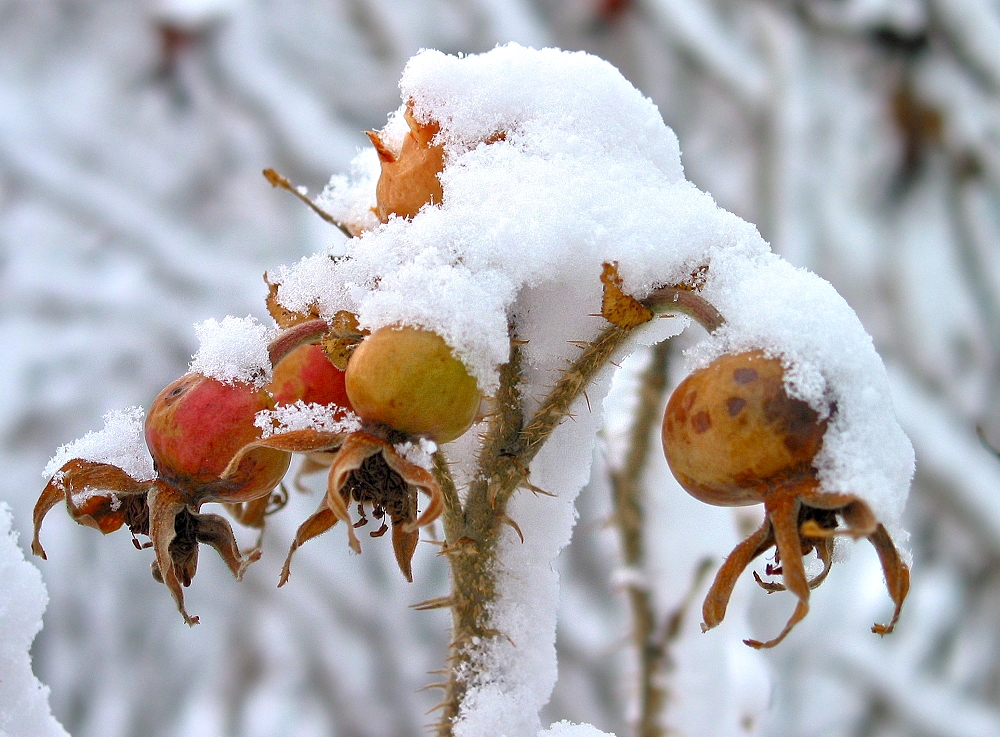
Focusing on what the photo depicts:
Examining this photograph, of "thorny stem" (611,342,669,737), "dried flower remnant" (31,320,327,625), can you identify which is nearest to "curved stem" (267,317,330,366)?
"dried flower remnant" (31,320,327,625)

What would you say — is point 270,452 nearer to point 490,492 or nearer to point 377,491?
point 377,491

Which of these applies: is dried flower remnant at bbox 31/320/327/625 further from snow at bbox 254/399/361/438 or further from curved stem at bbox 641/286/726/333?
curved stem at bbox 641/286/726/333

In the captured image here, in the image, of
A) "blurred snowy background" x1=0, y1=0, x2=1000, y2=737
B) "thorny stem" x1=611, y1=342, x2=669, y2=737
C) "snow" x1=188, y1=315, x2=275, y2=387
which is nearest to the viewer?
"snow" x1=188, y1=315, x2=275, y2=387

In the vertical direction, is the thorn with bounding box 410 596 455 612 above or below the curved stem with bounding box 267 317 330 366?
Answer: below

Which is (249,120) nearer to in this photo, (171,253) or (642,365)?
(171,253)

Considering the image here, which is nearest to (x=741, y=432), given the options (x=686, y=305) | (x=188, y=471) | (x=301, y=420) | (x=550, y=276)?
(x=686, y=305)

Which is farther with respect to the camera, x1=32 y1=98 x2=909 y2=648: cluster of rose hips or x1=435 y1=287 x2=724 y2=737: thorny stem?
x1=435 y1=287 x2=724 y2=737: thorny stem
